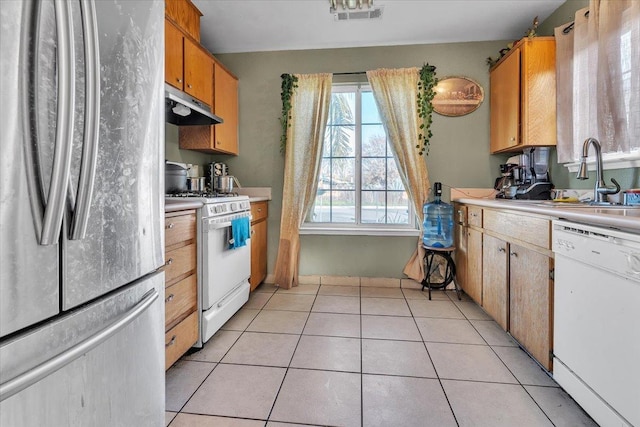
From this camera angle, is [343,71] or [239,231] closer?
[239,231]

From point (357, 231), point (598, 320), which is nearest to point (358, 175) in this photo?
point (357, 231)

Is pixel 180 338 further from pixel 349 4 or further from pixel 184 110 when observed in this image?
pixel 349 4

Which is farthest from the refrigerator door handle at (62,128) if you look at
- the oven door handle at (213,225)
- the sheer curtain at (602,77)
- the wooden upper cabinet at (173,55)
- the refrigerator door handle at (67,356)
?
the sheer curtain at (602,77)

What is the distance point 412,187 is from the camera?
3197 mm

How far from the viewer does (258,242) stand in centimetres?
316

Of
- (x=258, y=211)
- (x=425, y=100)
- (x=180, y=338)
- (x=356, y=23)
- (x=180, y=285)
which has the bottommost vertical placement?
(x=180, y=338)

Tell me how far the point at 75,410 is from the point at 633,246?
1.68 meters

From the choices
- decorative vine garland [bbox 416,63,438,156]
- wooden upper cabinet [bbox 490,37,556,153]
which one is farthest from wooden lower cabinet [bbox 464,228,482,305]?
decorative vine garland [bbox 416,63,438,156]

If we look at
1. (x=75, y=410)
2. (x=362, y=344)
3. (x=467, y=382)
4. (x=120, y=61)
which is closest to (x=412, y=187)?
(x=362, y=344)

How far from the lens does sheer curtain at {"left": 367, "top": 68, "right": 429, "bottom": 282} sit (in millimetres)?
3164

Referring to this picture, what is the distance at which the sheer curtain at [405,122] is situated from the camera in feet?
10.4

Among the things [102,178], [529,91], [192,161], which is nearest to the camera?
[102,178]

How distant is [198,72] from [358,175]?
1.77 meters

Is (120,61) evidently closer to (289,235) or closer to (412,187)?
(289,235)
